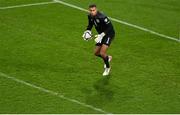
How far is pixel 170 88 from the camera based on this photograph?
1473cm

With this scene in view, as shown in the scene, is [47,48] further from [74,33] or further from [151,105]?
[151,105]

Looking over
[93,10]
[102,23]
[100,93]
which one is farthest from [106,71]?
[93,10]

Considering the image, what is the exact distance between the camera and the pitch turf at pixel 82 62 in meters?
13.7

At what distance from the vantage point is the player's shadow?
13703 millimetres

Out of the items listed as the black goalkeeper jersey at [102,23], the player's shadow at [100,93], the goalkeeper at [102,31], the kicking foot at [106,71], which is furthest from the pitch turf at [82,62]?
the black goalkeeper jersey at [102,23]

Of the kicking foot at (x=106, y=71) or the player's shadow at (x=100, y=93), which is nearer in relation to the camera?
the player's shadow at (x=100, y=93)

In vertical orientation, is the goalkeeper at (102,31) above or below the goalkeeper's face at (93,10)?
below

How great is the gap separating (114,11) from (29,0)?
396cm

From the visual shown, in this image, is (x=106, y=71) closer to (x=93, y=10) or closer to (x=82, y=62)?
(x=82, y=62)

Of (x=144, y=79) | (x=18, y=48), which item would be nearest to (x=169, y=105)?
(x=144, y=79)

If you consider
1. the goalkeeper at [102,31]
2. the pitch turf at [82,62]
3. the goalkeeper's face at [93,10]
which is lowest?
the pitch turf at [82,62]

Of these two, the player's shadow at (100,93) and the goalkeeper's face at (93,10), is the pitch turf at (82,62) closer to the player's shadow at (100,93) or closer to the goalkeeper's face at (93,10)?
the player's shadow at (100,93)

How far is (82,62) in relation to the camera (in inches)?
647

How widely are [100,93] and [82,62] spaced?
95.9 inches
